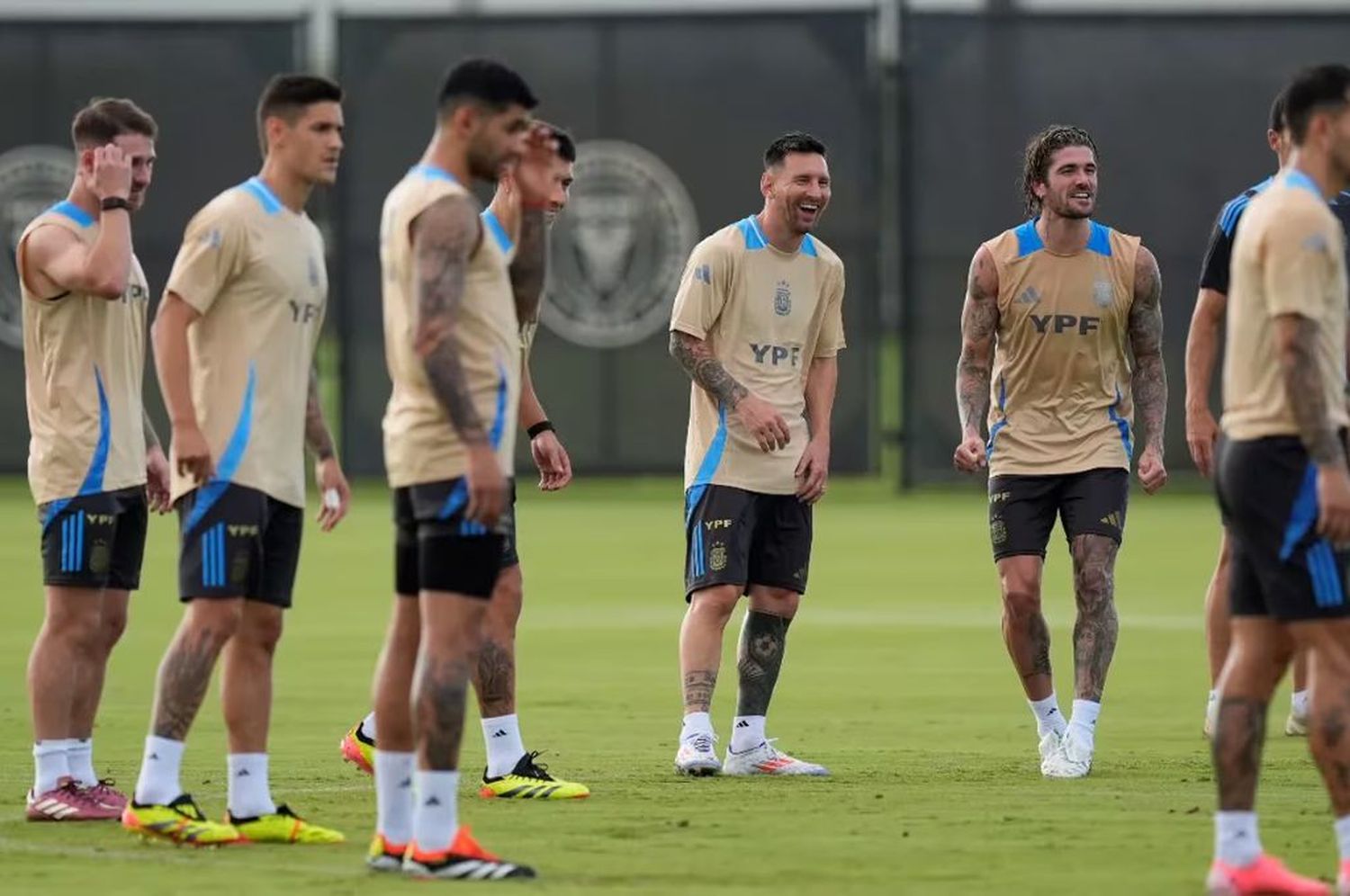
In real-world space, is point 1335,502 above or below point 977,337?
below

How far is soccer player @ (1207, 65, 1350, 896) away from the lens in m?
6.71

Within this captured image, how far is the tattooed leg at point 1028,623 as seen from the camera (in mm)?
10070

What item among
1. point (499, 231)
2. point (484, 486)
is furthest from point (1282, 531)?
point (499, 231)

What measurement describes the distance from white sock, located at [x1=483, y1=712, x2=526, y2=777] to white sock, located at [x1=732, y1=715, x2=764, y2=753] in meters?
0.99

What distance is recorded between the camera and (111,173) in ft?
28.2

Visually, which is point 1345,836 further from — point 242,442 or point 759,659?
point 759,659

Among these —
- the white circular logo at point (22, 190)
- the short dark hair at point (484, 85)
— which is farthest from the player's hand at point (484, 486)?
the white circular logo at point (22, 190)

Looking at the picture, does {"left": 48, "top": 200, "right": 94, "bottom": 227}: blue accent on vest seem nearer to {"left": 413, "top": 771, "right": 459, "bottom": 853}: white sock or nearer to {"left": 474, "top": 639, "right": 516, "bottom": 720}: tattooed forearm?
{"left": 474, "top": 639, "right": 516, "bottom": 720}: tattooed forearm

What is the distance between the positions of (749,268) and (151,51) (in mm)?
16901

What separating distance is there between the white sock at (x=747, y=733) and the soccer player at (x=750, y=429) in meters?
0.01

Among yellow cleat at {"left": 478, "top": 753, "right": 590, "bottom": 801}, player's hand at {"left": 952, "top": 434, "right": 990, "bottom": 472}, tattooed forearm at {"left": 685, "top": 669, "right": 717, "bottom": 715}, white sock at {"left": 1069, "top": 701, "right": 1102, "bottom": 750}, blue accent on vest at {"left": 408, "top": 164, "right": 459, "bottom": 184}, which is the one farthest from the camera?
player's hand at {"left": 952, "top": 434, "right": 990, "bottom": 472}

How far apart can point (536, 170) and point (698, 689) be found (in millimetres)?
2798

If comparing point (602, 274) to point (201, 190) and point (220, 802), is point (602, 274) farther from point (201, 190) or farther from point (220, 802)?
point (220, 802)

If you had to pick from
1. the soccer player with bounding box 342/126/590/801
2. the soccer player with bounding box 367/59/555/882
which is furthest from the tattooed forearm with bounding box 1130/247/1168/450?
the soccer player with bounding box 367/59/555/882
